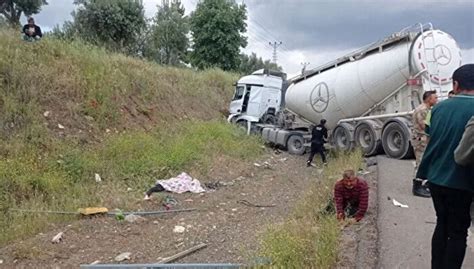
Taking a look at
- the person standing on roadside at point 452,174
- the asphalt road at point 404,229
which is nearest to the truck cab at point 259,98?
the asphalt road at point 404,229

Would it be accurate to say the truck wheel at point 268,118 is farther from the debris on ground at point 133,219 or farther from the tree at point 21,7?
the tree at point 21,7

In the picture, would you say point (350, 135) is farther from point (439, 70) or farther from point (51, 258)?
point (51, 258)

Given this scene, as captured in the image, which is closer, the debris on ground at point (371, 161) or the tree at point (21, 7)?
the debris on ground at point (371, 161)

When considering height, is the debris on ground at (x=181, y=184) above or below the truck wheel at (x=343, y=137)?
below

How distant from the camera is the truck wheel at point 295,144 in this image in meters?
15.2

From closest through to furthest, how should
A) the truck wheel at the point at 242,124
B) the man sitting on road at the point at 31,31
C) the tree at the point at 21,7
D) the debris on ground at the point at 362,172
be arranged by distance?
the debris on ground at the point at 362,172 < the man sitting on road at the point at 31,31 < the truck wheel at the point at 242,124 < the tree at the point at 21,7

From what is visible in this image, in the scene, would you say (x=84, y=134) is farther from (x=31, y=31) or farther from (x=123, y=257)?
(x=123, y=257)

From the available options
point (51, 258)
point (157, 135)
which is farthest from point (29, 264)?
point (157, 135)

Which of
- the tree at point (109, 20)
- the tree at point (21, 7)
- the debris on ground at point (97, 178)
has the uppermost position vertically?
the tree at point (21, 7)

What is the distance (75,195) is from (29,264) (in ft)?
7.88

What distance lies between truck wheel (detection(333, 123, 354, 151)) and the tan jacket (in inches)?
413

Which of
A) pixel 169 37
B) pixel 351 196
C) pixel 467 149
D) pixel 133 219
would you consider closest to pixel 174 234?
Result: pixel 133 219

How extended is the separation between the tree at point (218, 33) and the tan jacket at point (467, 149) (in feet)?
84.3

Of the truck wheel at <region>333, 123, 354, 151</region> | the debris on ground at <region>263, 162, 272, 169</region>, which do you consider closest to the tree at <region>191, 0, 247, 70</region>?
the truck wheel at <region>333, 123, 354, 151</region>
